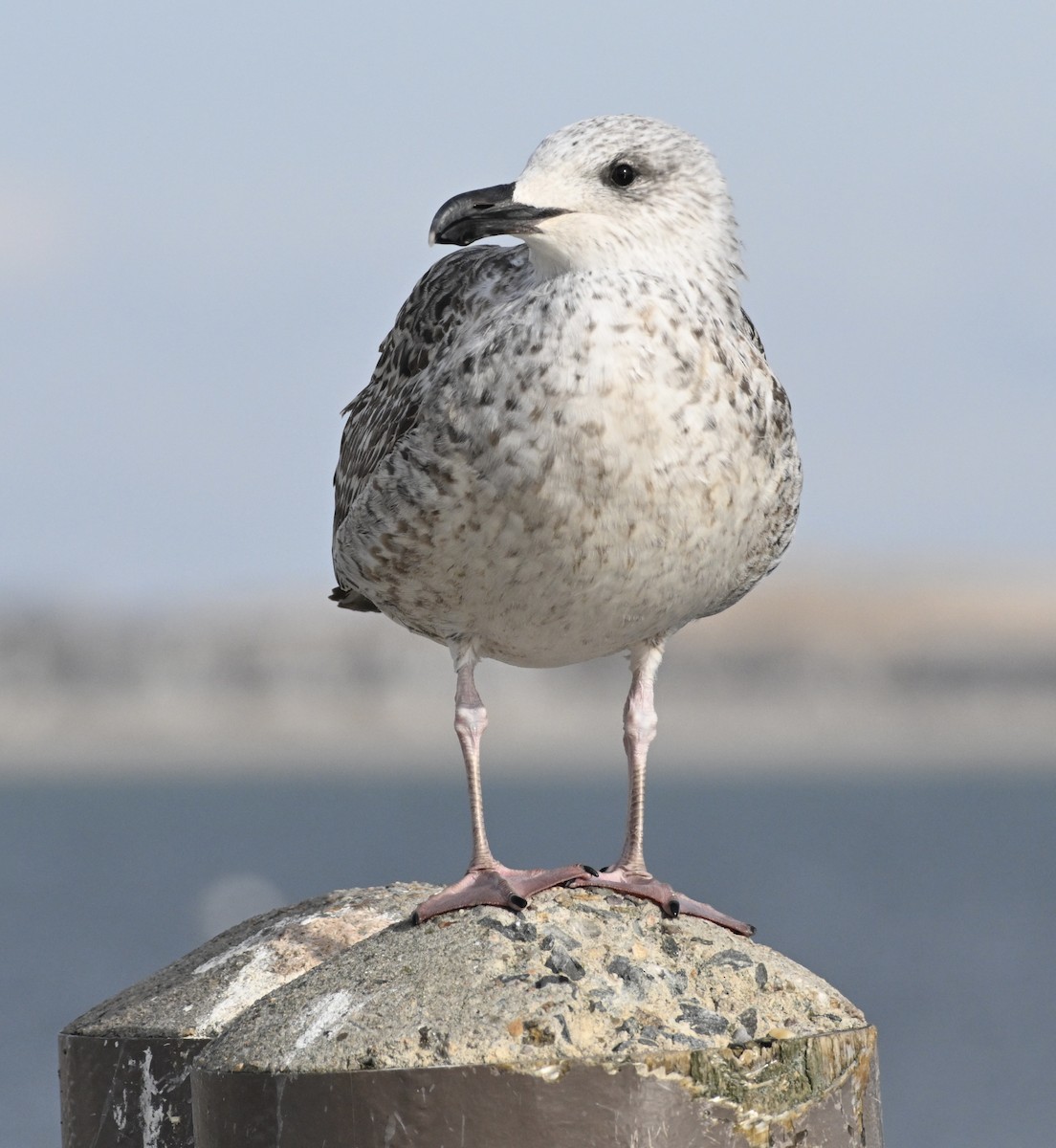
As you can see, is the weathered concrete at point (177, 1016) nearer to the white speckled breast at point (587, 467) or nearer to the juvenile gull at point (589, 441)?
the juvenile gull at point (589, 441)

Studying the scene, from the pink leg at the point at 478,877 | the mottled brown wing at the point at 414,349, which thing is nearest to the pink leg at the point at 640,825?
the pink leg at the point at 478,877

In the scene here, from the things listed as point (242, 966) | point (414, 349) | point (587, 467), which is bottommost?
point (242, 966)

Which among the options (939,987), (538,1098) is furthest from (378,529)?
(939,987)

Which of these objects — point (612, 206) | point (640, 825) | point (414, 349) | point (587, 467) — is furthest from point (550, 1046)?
point (414, 349)

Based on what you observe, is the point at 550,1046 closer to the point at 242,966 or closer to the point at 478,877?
the point at 478,877

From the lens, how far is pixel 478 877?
6.83 metres

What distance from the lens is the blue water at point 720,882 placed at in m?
61.2

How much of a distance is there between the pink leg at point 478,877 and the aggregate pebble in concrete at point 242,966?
70cm

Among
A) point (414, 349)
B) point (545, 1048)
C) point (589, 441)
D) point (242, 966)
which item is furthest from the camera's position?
point (414, 349)

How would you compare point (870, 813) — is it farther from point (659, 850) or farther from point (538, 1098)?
point (538, 1098)

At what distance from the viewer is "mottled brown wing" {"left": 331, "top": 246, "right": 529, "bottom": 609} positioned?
7.68 m

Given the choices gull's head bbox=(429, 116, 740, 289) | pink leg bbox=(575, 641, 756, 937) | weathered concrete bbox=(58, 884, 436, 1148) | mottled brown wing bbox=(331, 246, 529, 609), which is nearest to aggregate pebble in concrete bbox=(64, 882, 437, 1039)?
weathered concrete bbox=(58, 884, 436, 1148)

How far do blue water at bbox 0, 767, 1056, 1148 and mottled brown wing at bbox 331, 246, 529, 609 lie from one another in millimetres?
20523

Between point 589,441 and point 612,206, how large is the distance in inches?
35.3
